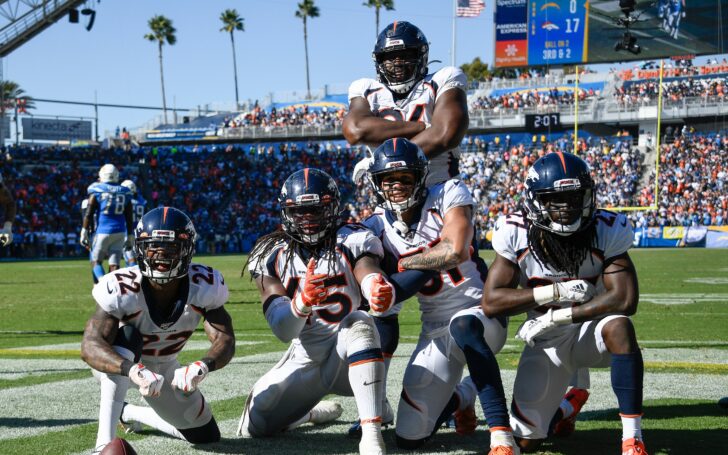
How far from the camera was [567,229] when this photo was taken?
427 centimetres

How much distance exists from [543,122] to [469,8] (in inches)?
269

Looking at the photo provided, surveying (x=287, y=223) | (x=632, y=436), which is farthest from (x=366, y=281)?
(x=632, y=436)

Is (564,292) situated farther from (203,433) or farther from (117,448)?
(117,448)

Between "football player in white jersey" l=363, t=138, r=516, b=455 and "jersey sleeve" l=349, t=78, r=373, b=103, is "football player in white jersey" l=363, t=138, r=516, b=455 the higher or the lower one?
the lower one

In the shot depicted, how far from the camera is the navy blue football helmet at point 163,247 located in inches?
168

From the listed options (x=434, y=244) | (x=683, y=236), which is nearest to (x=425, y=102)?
(x=434, y=244)

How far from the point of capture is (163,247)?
14.1ft

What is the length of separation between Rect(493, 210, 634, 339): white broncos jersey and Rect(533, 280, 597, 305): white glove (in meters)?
0.18

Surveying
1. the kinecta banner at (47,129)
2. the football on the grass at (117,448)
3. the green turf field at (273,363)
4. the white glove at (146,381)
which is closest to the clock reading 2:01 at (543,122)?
the kinecta banner at (47,129)

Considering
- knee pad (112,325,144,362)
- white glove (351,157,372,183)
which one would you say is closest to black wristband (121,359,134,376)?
knee pad (112,325,144,362)

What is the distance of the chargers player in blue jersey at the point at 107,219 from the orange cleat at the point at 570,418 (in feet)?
32.4

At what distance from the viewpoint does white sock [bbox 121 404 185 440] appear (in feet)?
15.3

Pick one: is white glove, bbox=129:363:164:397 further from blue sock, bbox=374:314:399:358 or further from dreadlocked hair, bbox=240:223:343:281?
blue sock, bbox=374:314:399:358

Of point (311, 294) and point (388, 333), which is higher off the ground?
point (311, 294)
